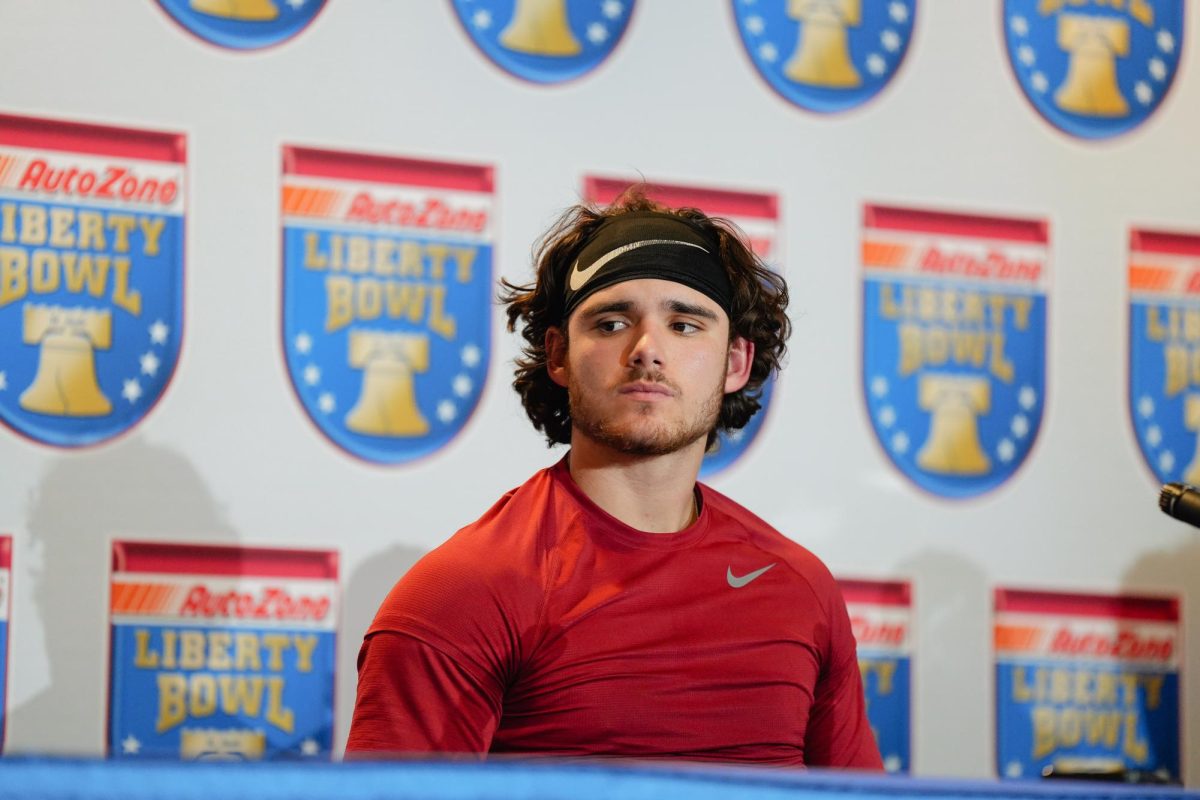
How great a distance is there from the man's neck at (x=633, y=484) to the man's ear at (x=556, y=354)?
159 mm

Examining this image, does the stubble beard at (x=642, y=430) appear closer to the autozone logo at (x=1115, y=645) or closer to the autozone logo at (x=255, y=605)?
the autozone logo at (x=255, y=605)

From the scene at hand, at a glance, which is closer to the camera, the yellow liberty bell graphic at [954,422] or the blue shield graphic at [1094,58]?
the yellow liberty bell graphic at [954,422]

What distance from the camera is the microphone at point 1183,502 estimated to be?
1717mm

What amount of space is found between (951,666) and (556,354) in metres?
1.19

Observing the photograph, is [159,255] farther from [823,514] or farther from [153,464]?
[823,514]

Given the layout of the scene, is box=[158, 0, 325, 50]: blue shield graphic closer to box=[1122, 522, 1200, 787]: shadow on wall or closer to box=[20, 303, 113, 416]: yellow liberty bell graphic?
box=[20, 303, 113, 416]: yellow liberty bell graphic

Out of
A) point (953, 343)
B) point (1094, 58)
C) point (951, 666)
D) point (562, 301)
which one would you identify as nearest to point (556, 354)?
point (562, 301)

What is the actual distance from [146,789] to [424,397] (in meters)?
1.85

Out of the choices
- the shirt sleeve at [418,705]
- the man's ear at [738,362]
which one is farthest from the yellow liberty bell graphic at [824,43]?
the shirt sleeve at [418,705]

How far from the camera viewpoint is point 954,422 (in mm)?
2848

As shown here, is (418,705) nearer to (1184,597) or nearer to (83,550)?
(83,550)

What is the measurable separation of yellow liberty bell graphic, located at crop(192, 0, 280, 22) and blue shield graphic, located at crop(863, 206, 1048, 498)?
1197mm

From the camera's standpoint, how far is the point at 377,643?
1733mm

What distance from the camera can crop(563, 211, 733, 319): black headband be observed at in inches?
76.7
